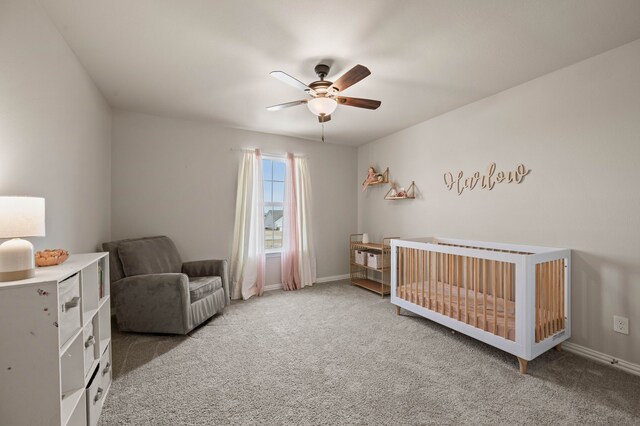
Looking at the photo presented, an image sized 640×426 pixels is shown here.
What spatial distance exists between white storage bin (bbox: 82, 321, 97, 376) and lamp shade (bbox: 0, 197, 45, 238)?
571mm

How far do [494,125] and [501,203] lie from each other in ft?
2.57

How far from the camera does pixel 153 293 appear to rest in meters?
2.45

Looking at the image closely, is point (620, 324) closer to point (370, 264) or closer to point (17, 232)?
point (370, 264)

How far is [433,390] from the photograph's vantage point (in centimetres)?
175

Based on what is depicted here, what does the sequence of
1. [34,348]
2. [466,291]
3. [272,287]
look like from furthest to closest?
[272,287] → [466,291] → [34,348]

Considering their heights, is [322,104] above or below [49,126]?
above

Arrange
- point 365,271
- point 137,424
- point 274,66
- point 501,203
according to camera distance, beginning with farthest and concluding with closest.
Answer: point 365,271, point 501,203, point 274,66, point 137,424

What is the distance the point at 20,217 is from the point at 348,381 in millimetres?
1920

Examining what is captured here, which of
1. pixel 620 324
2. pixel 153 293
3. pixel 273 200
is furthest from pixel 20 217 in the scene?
pixel 620 324

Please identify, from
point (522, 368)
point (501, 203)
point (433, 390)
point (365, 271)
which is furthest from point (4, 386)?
point (365, 271)

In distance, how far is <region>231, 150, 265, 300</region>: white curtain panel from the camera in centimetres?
368

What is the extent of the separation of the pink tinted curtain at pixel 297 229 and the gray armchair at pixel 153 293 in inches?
50.4

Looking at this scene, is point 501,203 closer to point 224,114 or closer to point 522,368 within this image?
point 522,368

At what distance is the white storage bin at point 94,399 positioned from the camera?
1364 mm
